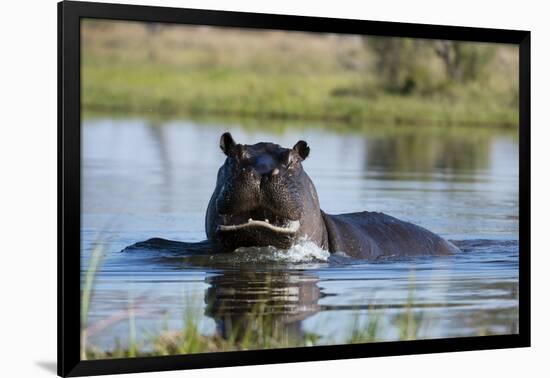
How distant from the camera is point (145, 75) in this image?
1194 cm

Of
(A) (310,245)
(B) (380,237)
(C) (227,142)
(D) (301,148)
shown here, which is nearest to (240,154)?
(C) (227,142)

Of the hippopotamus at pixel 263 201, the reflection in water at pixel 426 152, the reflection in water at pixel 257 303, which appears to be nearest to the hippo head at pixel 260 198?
the hippopotamus at pixel 263 201

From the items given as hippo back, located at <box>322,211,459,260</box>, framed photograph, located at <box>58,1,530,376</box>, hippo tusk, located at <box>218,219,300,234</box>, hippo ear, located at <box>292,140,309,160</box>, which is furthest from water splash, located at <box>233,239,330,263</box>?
hippo ear, located at <box>292,140,309,160</box>

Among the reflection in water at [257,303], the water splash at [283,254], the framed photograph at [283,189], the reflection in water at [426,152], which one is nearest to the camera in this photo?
the framed photograph at [283,189]

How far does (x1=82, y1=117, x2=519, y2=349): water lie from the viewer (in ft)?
34.1

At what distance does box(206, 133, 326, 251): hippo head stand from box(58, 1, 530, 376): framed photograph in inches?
0.7

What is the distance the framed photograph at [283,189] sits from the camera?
10.1 meters

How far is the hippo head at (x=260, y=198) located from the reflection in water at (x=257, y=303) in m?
0.38

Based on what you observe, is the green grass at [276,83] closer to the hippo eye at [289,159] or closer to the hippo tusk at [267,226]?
the hippo eye at [289,159]

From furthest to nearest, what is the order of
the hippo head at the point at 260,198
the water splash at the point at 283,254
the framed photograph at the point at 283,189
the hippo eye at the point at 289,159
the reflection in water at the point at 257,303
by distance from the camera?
the hippo eye at the point at 289,159 < the water splash at the point at 283,254 < the hippo head at the point at 260,198 < the reflection in water at the point at 257,303 < the framed photograph at the point at 283,189

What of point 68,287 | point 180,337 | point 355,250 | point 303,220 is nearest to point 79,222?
point 68,287

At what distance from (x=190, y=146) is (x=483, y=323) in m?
3.69

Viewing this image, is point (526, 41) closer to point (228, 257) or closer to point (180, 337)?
point (228, 257)

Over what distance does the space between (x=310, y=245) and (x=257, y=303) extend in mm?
1257
